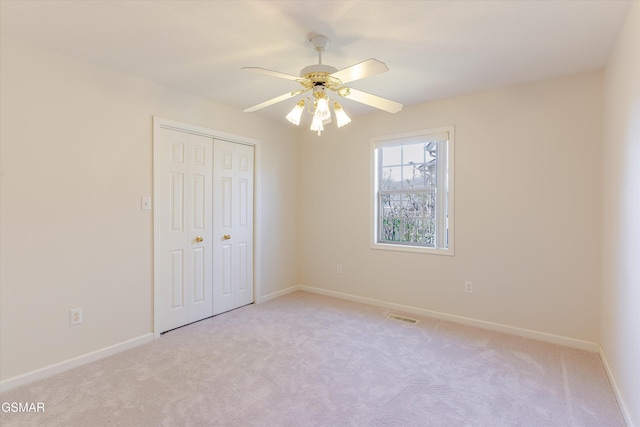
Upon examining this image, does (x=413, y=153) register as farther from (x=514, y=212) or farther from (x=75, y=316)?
(x=75, y=316)

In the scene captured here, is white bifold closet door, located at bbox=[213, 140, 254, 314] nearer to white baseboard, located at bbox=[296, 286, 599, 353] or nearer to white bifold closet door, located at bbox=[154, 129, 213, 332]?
white bifold closet door, located at bbox=[154, 129, 213, 332]

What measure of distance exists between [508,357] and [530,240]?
1095 millimetres

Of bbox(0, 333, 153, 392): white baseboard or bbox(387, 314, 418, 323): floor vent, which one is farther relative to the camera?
bbox(387, 314, 418, 323): floor vent

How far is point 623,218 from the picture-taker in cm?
203

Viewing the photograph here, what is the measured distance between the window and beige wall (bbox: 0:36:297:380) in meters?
2.40

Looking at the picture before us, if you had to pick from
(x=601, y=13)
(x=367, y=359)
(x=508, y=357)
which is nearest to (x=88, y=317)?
(x=367, y=359)

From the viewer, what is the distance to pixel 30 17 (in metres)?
1.97

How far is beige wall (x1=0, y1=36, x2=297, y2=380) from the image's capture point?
2223mm

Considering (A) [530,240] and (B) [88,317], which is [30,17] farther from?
(A) [530,240]

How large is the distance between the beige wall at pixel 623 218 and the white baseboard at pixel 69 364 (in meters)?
3.52

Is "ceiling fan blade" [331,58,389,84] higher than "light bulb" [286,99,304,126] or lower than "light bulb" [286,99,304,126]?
higher

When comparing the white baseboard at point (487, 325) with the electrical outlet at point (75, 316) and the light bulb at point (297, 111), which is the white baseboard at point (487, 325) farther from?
the electrical outlet at point (75, 316)

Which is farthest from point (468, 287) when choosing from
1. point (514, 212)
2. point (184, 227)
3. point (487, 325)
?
point (184, 227)

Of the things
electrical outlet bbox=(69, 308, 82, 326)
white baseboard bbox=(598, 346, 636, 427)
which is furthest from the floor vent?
electrical outlet bbox=(69, 308, 82, 326)
